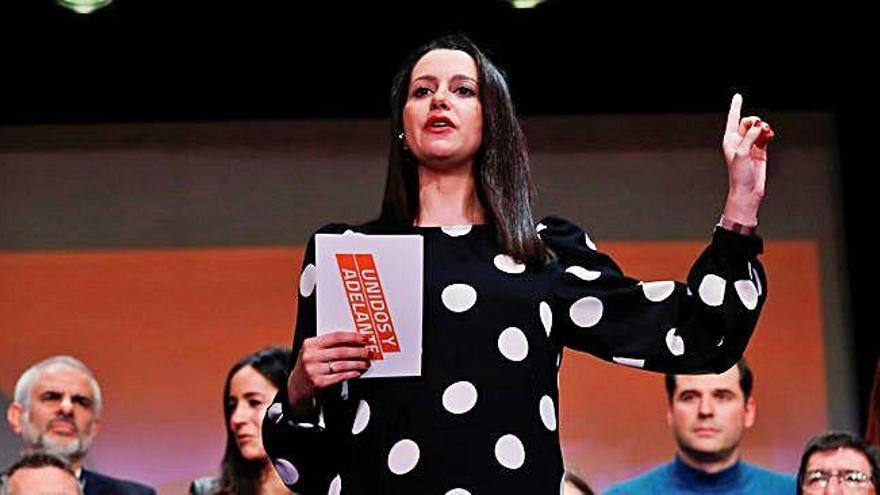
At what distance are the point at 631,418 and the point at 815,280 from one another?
0.79 meters

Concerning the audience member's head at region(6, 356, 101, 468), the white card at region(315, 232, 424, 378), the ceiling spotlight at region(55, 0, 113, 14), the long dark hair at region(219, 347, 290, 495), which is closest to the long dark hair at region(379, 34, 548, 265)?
the white card at region(315, 232, 424, 378)

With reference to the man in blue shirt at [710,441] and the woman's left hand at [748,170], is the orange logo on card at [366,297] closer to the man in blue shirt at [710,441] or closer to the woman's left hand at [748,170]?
the woman's left hand at [748,170]

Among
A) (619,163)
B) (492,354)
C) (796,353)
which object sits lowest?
(492,354)

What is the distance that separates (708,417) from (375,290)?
7.90ft

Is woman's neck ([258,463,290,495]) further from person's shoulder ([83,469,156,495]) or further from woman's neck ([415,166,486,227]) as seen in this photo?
woman's neck ([415,166,486,227])

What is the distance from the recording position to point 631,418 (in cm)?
545

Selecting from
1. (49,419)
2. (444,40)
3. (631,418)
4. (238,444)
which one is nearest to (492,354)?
(444,40)

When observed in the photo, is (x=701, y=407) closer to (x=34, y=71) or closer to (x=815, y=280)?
(x=815, y=280)

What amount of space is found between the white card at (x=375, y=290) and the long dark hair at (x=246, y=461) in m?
1.86

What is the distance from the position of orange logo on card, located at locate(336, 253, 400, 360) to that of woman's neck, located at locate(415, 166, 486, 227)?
243 mm

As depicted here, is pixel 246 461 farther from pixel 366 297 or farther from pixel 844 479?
pixel 366 297

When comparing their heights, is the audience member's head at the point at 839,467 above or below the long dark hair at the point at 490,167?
below

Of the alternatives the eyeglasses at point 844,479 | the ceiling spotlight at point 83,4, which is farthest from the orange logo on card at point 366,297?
the ceiling spotlight at point 83,4

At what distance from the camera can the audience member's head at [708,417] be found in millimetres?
4320
